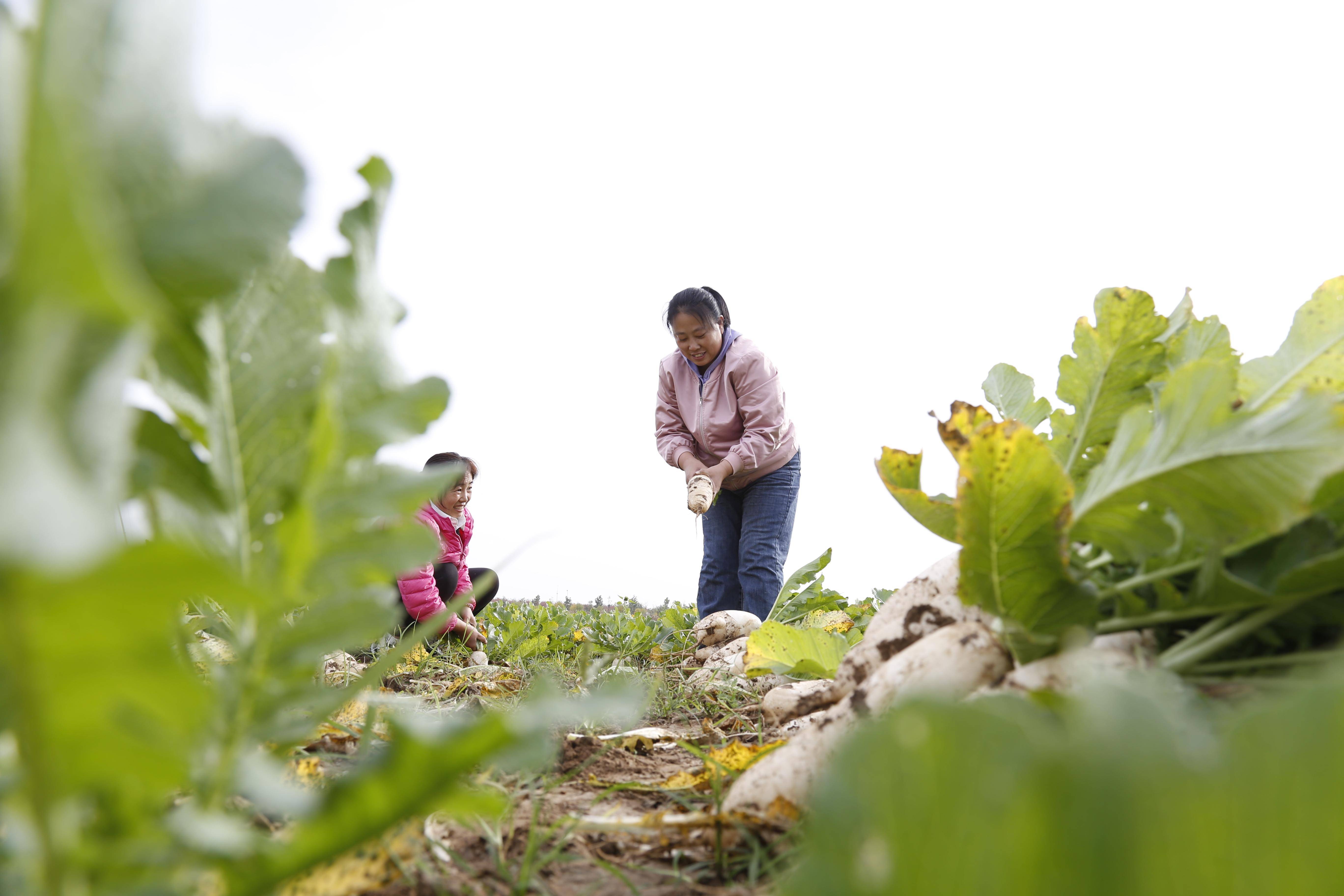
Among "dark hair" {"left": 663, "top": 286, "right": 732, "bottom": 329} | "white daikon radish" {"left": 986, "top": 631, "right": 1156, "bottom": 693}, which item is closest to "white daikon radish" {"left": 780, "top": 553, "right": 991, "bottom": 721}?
"white daikon radish" {"left": 986, "top": 631, "right": 1156, "bottom": 693}

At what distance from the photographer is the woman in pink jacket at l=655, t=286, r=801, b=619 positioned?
16.5ft

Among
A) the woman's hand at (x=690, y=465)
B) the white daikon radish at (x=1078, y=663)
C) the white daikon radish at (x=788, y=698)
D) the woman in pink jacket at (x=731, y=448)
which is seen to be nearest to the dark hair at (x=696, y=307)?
the woman in pink jacket at (x=731, y=448)

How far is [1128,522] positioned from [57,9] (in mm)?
1065

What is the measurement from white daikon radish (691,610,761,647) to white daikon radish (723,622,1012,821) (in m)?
2.52

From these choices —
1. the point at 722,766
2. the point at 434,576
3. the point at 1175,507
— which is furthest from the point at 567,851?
the point at 434,576

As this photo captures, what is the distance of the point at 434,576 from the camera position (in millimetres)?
5727

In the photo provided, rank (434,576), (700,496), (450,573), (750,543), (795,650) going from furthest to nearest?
(450,573) → (434,576) → (750,543) → (700,496) → (795,650)

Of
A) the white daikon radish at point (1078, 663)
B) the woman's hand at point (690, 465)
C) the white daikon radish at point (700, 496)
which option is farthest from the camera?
the woman's hand at point (690, 465)

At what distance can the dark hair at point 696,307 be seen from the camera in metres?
5.12

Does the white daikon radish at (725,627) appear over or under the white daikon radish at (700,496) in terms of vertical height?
under

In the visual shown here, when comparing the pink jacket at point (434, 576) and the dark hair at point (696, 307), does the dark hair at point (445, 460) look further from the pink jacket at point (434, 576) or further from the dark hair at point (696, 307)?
the dark hair at point (696, 307)

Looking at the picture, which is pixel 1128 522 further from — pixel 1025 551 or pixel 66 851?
pixel 66 851

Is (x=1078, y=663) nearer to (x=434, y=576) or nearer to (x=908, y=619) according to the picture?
(x=908, y=619)

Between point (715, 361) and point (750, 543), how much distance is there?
4.16 ft
